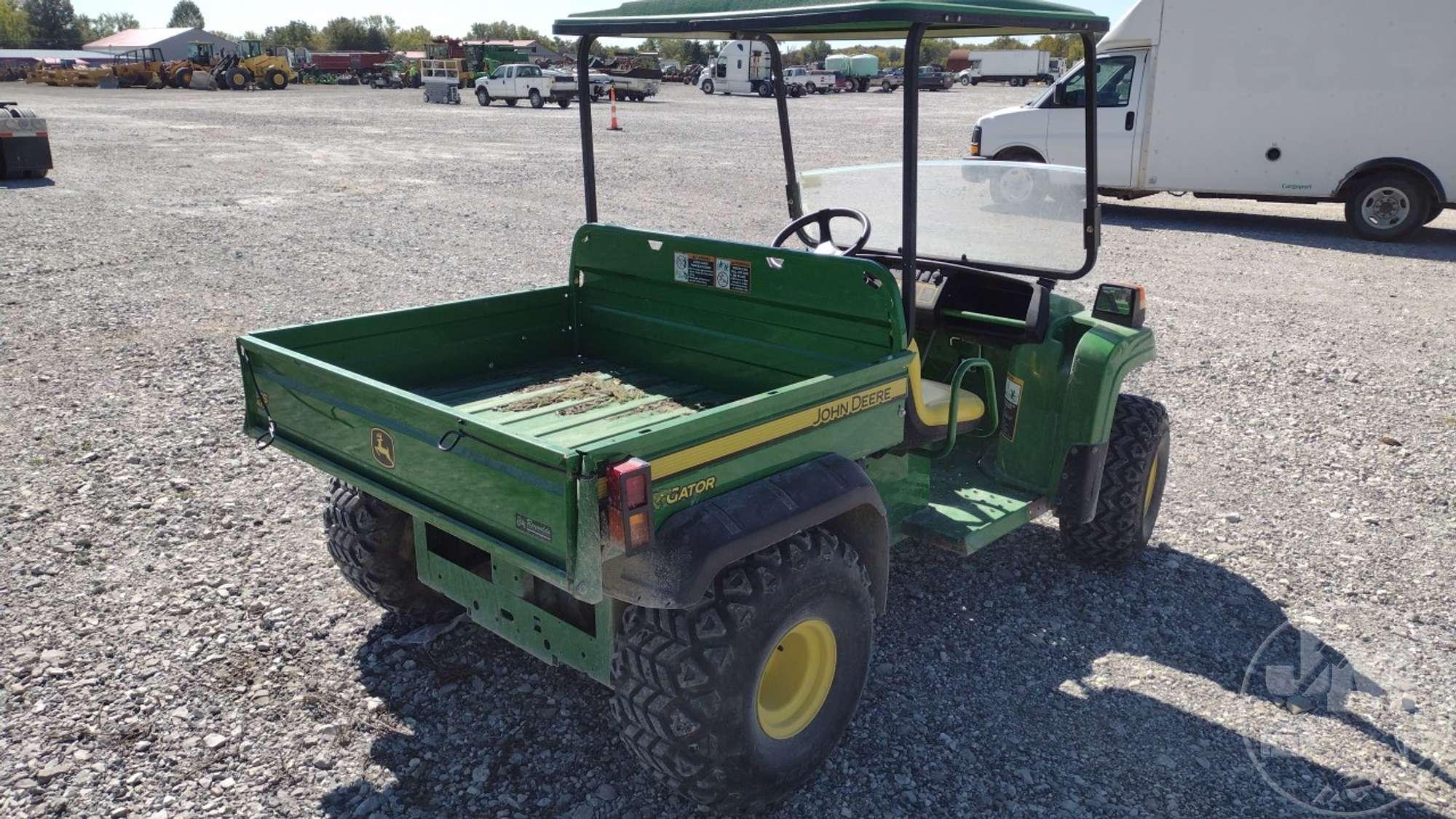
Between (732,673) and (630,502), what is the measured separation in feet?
1.92

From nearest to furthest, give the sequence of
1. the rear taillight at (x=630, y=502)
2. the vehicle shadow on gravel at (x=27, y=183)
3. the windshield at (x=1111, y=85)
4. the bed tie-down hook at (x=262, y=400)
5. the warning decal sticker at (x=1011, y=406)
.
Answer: the rear taillight at (x=630, y=502), the bed tie-down hook at (x=262, y=400), the warning decal sticker at (x=1011, y=406), the windshield at (x=1111, y=85), the vehicle shadow on gravel at (x=27, y=183)

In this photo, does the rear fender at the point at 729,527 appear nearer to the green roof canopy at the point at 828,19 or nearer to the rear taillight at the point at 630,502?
the rear taillight at the point at 630,502

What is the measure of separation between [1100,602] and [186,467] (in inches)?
172

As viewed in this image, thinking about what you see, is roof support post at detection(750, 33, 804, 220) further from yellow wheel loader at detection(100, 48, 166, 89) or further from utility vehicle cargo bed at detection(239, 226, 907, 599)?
yellow wheel loader at detection(100, 48, 166, 89)

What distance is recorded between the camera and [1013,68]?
56656 mm

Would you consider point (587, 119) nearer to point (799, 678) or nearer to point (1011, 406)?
point (1011, 406)

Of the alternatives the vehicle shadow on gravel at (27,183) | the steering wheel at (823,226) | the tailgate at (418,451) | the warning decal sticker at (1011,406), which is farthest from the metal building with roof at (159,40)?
the warning decal sticker at (1011,406)

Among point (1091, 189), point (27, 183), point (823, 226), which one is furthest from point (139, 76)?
point (1091, 189)

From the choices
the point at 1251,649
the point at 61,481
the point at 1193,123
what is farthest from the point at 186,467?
the point at 1193,123

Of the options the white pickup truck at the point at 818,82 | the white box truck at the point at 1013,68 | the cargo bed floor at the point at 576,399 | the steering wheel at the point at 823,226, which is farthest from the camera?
the white box truck at the point at 1013,68

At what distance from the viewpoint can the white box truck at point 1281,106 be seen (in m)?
11.9

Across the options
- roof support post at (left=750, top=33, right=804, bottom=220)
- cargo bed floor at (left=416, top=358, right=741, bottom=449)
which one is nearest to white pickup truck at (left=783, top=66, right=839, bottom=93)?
roof support post at (left=750, top=33, right=804, bottom=220)

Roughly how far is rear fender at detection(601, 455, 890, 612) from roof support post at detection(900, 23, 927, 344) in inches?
25.8

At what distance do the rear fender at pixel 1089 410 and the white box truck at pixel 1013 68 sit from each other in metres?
53.4
